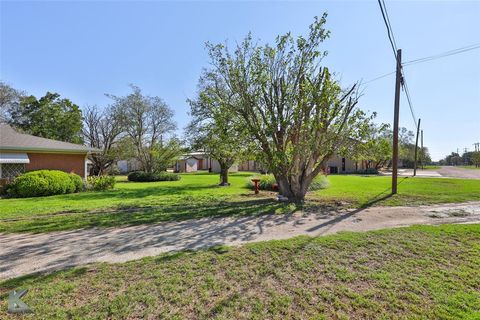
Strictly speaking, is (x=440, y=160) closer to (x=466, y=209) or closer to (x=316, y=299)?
(x=466, y=209)

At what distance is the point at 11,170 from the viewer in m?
13.7

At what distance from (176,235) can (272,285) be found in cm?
288

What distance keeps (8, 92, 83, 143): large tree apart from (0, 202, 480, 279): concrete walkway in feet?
89.4

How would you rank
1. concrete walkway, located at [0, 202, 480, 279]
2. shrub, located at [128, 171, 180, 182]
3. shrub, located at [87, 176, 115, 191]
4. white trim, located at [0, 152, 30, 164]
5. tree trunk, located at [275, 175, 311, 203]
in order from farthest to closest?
1. shrub, located at [128, 171, 180, 182]
2. shrub, located at [87, 176, 115, 191]
3. white trim, located at [0, 152, 30, 164]
4. tree trunk, located at [275, 175, 311, 203]
5. concrete walkway, located at [0, 202, 480, 279]

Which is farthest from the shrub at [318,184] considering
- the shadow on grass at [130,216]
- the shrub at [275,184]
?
the shadow on grass at [130,216]

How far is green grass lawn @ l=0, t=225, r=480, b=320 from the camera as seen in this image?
113 inches

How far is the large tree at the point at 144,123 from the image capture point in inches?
1008

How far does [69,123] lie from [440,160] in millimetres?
152168

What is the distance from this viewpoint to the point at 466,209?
8.66 m

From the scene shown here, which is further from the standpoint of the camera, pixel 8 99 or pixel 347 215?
pixel 8 99

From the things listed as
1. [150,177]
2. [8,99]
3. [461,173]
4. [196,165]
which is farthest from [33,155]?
[461,173]

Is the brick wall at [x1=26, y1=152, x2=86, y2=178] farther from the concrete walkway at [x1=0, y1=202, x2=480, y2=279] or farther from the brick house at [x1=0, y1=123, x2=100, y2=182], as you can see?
the concrete walkway at [x1=0, y1=202, x2=480, y2=279]

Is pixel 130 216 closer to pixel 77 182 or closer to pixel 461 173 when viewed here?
pixel 77 182

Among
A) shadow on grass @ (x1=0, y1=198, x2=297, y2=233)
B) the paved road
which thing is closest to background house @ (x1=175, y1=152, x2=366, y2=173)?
the paved road
